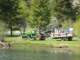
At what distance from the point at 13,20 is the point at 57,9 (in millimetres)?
12833

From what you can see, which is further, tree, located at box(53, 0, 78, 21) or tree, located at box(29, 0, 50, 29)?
tree, located at box(53, 0, 78, 21)

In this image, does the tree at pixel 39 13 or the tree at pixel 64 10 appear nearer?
the tree at pixel 39 13

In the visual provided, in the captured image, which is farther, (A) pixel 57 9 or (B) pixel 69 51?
(A) pixel 57 9

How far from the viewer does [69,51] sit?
2009 inches

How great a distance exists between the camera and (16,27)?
299 feet

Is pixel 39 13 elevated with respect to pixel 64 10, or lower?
lower

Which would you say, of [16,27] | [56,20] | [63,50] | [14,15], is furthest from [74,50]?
[56,20]

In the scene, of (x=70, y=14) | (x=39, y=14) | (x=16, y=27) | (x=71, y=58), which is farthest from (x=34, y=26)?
(x=71, y=58)

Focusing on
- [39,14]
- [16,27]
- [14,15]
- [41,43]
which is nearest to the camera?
[41,43]

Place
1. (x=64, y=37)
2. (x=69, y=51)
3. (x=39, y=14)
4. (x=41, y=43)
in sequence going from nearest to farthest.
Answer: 1. (x=69, y=51)
2. (x=41, y=43)
3. (x=64, y=37)
4. (x=39, y=14)

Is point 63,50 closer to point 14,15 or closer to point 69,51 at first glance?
point 69,51

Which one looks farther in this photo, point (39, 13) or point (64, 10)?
point (64, 10)

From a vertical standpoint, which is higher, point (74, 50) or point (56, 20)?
point (56, 20)

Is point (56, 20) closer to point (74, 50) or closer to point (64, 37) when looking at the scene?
point (64, 37)
